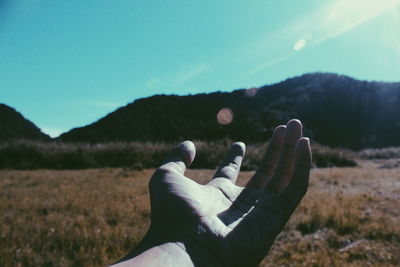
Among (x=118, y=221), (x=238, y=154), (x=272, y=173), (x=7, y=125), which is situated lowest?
(x=118, y=221)

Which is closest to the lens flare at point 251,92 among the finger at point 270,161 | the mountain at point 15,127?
the mountain at point 15,127

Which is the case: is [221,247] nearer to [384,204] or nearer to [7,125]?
[384,204]

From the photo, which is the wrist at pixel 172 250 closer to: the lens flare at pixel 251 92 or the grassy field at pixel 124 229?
the grassy field at pixel 124 229

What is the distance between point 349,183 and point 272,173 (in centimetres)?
595

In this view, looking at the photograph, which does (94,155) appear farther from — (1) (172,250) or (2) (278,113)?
(2) (278,113)

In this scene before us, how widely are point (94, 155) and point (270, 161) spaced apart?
11158 mm

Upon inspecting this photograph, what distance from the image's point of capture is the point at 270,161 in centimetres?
229

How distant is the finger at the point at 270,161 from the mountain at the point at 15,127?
13936 mm

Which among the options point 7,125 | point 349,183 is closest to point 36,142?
point 7,125

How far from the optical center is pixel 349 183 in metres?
7.24

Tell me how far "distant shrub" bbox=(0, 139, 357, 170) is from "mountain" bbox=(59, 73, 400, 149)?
8442 mm

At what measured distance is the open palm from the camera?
→ 4.54 ft

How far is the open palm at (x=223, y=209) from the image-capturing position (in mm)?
1385

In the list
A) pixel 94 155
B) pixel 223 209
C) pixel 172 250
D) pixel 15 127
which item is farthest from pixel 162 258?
pixel 15 127
